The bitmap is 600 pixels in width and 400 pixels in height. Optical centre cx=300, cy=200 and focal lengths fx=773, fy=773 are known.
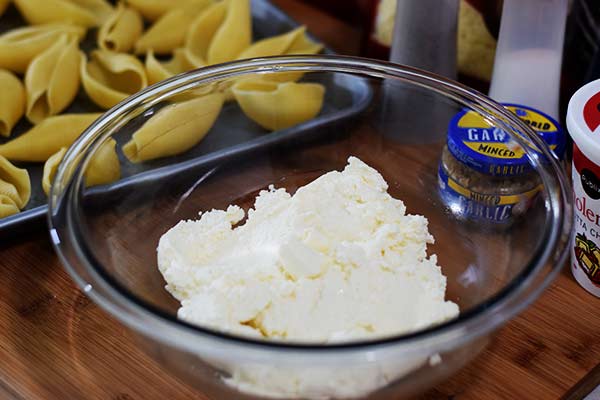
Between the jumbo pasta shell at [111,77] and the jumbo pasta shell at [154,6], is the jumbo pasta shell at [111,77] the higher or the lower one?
the lower one

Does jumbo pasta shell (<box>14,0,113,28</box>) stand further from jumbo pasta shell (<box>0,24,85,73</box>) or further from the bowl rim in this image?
the bowl rim

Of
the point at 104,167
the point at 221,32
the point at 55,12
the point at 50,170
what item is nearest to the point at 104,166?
the point at 104,167

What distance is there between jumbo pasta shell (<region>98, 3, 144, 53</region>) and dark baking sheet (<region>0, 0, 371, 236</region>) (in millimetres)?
88

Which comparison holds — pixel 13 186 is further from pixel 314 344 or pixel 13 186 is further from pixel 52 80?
pixel 314 344

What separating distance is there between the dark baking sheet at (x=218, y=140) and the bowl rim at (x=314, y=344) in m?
0.05

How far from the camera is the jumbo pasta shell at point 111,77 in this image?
0.93m

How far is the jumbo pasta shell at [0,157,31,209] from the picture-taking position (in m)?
0.79

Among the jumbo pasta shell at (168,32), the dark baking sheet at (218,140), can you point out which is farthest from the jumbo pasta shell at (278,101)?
the jumbo pasta shell at (168,32)

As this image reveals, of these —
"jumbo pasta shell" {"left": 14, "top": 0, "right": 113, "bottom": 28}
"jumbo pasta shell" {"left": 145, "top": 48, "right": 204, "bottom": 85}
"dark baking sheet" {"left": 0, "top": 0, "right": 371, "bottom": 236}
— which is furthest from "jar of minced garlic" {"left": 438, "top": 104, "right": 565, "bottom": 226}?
"jumbo pasta shell" {"left": 14, "top": 0, "right": 113, "bottom": 28}

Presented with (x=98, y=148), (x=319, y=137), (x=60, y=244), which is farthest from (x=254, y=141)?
(x=60, y=244)

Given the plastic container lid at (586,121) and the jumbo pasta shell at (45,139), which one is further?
the jumbo pasta shell at (45,139)

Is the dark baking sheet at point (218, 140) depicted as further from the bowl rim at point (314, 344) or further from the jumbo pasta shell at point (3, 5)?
the jumbo pasta shell at point (3, 5)

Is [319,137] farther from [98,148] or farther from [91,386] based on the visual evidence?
[91,386]

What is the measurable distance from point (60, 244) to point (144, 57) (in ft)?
1.76
